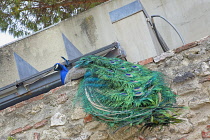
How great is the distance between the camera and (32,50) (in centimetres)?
789

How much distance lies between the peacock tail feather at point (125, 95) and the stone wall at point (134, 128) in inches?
7.2

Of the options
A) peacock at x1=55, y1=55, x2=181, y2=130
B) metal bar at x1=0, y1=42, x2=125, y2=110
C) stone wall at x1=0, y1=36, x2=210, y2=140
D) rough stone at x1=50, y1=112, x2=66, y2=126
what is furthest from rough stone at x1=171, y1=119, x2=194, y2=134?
metal bar at x1=0, y1=42, x2=125, y2=110

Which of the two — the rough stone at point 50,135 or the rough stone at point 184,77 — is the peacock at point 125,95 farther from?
the rough stone at point 50,135

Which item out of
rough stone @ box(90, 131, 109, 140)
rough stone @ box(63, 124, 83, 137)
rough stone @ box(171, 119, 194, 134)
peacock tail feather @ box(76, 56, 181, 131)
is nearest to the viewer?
peacock tail feather @ box(76, 56, 181, 131)

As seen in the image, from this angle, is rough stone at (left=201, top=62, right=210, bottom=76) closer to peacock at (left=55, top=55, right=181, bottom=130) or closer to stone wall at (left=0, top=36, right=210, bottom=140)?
stone wall at (left=0, top=36, right=210, bottom=140)

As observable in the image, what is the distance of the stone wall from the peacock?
6.4 inches

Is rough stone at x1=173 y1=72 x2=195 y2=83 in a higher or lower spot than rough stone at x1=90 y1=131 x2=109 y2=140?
higher

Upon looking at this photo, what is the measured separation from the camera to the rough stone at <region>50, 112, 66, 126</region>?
4066 millimetres

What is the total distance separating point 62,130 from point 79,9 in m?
4.99

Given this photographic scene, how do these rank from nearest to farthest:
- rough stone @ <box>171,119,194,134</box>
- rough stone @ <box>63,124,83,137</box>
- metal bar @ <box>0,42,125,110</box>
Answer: rough stone @ <box>171,119,194,134</box> → rough stone @ <box>63,124,83,137</box> → metal bar @ <box>0,42,125,110</box>

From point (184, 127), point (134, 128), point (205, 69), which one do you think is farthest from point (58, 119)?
point (205, 69)

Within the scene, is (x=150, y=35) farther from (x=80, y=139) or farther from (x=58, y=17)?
(x=58, y=17)

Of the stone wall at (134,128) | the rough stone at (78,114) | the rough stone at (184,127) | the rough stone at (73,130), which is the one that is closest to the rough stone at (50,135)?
the stone wall at (134,128)

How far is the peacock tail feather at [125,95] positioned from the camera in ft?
10.9
